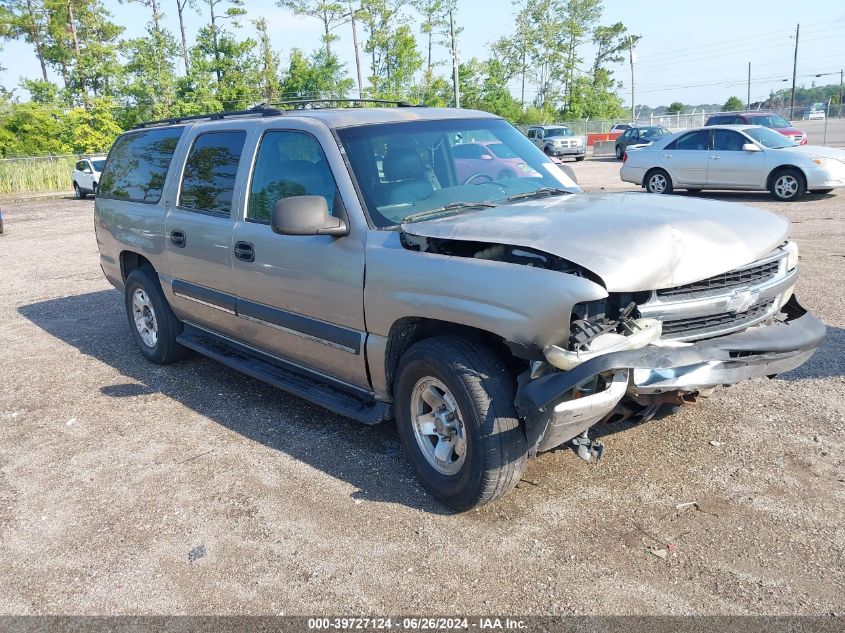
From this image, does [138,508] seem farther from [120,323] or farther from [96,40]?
[96,40]

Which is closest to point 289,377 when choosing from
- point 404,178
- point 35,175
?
point 404,178

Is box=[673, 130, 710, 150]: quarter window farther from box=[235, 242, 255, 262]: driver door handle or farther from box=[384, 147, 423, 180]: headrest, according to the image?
box=[235, 242, 255, 262]: driver door handle

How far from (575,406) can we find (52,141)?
39.8 m

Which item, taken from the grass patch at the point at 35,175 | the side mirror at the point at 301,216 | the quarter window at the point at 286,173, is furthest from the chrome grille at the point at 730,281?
the grass patch at the point at 35,175

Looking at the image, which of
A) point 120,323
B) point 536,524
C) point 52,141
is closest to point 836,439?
point 536,524

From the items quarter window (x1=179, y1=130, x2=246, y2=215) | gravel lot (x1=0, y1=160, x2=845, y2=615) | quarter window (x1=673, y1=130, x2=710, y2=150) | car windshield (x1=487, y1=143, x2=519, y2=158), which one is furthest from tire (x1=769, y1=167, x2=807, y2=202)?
quarter window (x1=179, y1=130, x2=246, y2=215)

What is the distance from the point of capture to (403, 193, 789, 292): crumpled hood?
9.77ft

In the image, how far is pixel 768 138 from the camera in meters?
14.4

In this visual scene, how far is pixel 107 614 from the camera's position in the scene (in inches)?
116

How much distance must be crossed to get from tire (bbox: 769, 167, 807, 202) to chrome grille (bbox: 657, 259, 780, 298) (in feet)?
39.2

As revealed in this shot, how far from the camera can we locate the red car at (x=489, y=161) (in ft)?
14.3

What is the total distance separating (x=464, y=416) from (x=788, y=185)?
1329 centimetres

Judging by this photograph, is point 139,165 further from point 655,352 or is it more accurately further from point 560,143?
point 560,143

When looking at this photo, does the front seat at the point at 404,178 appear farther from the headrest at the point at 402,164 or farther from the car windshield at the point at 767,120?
the car windshield at the point at 767,120
